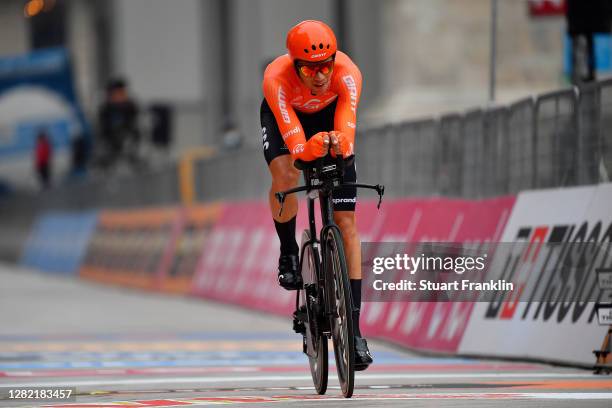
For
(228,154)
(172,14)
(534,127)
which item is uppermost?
(172,14)

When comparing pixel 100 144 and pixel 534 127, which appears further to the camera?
pixel 100 144

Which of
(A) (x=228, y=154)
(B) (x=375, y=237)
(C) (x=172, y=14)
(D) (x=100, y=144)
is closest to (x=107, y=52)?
(C) (x=172, y=14)

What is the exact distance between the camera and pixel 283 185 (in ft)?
33.8

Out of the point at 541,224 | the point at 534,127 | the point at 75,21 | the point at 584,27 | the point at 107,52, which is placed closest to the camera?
the point at 541,224

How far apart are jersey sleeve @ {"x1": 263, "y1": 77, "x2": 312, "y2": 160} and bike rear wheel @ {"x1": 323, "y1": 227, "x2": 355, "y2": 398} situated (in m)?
0.54

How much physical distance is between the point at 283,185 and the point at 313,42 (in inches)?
43.4

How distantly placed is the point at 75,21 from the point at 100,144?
36.3 meters

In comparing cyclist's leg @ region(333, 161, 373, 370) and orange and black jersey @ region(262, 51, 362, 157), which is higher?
orange and black jersey @ region(262, 51, 362, 157)

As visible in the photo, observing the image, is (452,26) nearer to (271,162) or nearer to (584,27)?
(584,27)

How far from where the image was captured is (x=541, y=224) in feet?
40.6

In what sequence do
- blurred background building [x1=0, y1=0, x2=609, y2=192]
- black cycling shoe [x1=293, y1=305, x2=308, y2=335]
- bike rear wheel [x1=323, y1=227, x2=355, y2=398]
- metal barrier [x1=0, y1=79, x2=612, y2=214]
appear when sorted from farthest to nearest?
blurred background building [x1=0, y1=0, x2=609, y2=192] → metal barrier [x1=0, y1=79, x2=612, y2=214] → black cycling shoe [x1=293, y1=305, x2=308, y2=335] → bike rear wheel [x1=323, y1=227, x2=355, y2=398]

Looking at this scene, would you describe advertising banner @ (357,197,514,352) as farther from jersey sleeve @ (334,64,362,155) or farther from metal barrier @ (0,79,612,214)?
jersey sleeve @ (334,64,362,155)

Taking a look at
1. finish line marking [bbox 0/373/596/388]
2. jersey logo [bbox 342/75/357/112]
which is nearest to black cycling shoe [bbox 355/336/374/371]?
jersey logo [bbox 342/75/357/112]

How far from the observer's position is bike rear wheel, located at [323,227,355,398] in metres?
9.15
